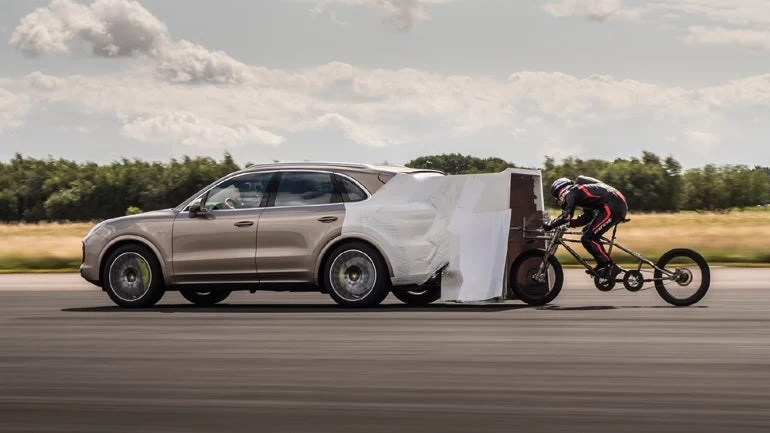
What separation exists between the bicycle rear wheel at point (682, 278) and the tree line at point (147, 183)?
4167 inches

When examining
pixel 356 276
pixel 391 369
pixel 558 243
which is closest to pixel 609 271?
pixel 558 243

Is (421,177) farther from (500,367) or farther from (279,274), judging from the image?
(500,367)

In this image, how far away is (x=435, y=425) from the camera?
7.70m

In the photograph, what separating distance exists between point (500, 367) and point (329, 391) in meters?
1.76

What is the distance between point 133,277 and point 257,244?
1776 millimetres

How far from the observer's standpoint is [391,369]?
34.0ft

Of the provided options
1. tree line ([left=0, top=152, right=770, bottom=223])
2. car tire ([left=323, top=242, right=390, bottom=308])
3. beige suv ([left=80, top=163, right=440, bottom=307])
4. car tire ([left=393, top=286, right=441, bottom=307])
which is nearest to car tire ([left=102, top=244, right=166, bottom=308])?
beige suv ([left=80, top=163, right=440, bottom=307])

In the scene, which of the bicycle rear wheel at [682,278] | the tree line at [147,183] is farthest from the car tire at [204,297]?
the tree line at [147,183]

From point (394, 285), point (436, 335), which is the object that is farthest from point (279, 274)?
point (436, 335)

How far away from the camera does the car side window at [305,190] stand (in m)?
17.1

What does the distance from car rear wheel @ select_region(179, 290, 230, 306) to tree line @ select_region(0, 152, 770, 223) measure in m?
104

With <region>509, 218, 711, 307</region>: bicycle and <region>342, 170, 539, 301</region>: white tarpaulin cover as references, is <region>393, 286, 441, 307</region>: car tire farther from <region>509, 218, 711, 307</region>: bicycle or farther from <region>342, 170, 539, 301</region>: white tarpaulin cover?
<region>509, 218, 711, 307</region>: bicycle

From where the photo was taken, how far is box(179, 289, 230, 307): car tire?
18783mm

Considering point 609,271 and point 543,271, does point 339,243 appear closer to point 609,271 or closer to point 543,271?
point 543,271
